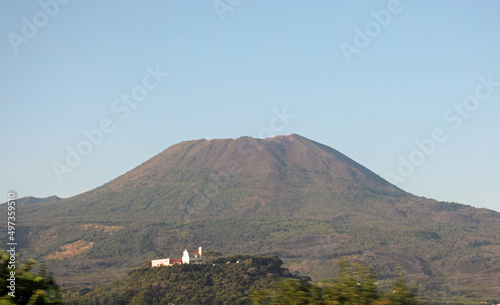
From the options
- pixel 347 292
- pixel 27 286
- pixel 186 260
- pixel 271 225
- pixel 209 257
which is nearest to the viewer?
pixel 27 286

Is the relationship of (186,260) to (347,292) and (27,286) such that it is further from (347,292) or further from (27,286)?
(347,292)

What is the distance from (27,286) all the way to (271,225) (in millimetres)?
146722

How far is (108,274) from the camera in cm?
10844

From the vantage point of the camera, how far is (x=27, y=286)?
33.0ft

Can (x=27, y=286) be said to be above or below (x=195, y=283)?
below

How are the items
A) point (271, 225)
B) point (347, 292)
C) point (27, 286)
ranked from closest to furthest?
point (27, 286)
point (347, 292)
point (271, 225)

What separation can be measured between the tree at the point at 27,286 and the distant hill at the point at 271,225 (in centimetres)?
9020

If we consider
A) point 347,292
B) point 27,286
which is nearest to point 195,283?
point 27,286

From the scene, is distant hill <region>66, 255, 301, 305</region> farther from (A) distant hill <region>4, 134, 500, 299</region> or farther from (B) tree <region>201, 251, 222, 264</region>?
(A) distant hill <region>4, 134, 500, 299</region>

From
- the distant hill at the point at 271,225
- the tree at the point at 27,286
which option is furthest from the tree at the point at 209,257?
the tree at the point at 27,286

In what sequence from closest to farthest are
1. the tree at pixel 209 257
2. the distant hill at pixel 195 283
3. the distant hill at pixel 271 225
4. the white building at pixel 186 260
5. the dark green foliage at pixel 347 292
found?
the dark green foliage at pixel 347 292 < the distant hill at pixel 195 283 < the white building at pixel 186 260 < the tree at pixel 209 257 < the distant hill at pixel 271 225

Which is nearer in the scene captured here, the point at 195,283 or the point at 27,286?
the point at 27,286

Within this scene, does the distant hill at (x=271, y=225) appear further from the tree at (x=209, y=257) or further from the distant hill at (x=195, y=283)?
the distant hill at (x=195, y=283)

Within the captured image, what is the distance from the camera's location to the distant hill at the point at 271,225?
12431 centimetres
